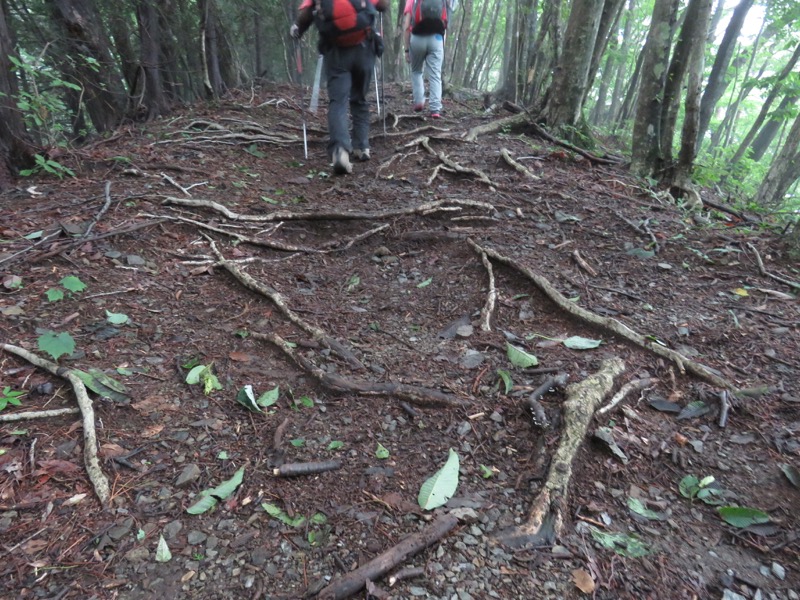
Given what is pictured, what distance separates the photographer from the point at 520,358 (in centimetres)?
309

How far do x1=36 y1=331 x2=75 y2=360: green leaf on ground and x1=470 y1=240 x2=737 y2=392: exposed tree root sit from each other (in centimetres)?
324

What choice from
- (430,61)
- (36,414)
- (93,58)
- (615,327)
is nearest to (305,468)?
(36,414)

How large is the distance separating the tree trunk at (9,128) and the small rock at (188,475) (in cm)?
418

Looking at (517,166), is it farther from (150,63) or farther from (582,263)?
(150,63)

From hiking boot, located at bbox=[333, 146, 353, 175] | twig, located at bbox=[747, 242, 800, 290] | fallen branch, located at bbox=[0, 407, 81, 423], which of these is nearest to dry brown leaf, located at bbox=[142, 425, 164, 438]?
fallen branch, located at bbox=[0, 407, 81, 423]

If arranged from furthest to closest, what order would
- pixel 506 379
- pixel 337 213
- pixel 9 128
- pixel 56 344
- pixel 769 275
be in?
pixel 337 213 → pixel 9 128 → pixel 769 275 → pixel 506 379 → pixel 56 344

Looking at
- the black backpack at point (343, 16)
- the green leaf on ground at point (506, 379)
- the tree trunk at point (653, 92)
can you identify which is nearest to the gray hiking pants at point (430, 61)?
the black backpack at point (343, 16)

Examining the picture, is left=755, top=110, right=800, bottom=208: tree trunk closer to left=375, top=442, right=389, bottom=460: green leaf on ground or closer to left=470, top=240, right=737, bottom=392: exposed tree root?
left=470, top=240, right=737, bottom=392: exposed tree root

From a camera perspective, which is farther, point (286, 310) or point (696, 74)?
point (696, 74)

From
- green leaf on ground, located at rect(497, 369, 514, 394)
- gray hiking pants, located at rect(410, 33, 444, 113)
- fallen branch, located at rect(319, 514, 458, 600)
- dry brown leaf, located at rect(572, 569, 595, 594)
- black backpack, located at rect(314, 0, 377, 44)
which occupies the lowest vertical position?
fallen branch, located at rect(319, 514, 458, 600)

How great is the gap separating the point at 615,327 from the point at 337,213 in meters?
3.03

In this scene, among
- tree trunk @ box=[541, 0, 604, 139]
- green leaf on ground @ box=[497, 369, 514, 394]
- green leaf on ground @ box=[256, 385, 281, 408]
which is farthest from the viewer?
tree trunk @ box=[541, 0, 604, 139]

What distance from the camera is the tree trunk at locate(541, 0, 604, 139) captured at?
737cm

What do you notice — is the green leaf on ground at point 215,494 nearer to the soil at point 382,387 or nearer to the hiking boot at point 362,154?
the soil at point 382,387
